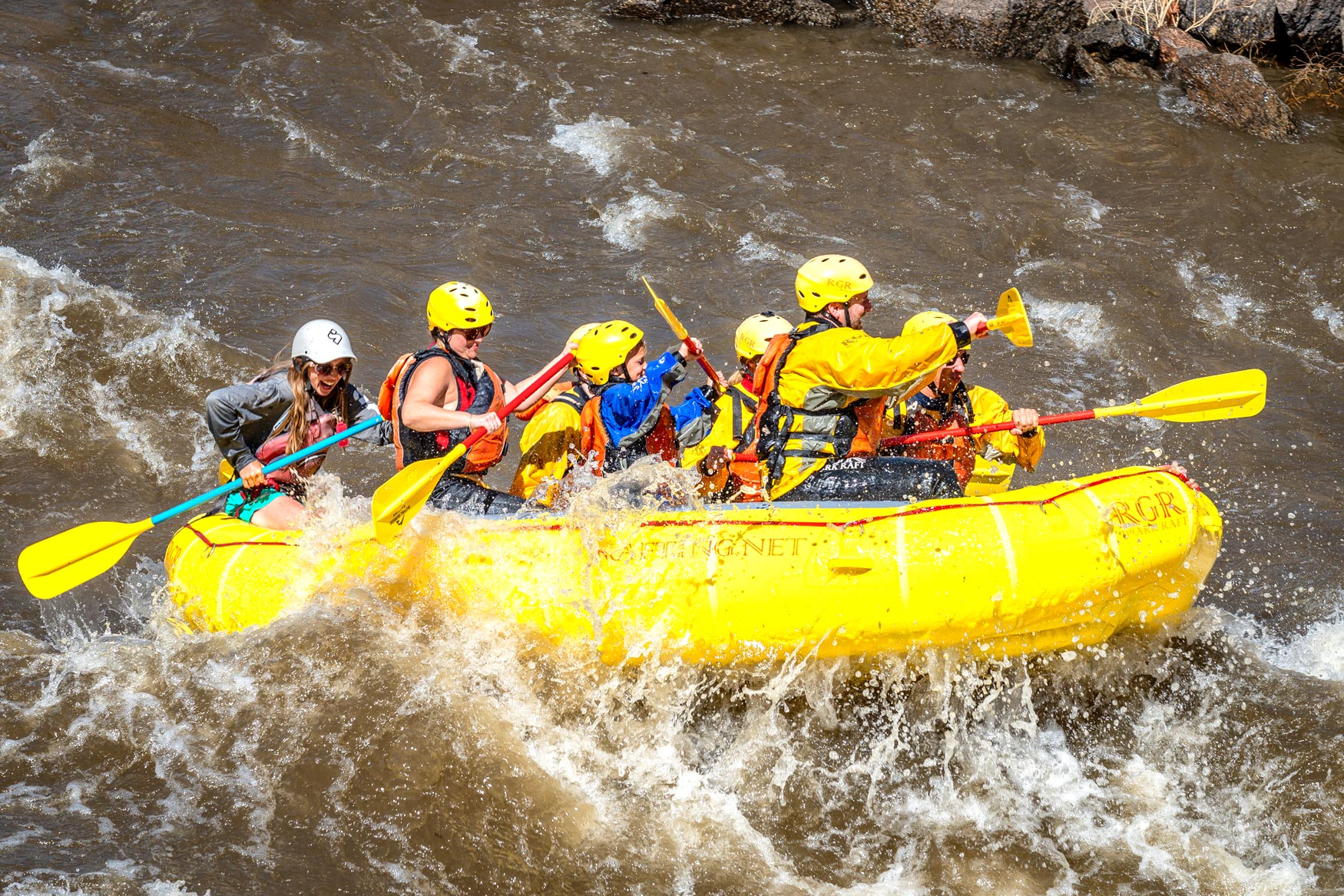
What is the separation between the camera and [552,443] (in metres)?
5.25

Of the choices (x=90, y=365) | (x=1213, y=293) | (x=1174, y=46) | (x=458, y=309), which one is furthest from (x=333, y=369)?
(x=1174, y=46)

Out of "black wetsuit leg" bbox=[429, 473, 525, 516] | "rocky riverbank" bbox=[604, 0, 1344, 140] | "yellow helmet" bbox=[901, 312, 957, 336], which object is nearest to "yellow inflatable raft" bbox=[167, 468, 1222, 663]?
"black wetsuit leg" bbox=[429, 473, 525, 516]

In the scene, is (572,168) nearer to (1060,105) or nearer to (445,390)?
(1060,105)

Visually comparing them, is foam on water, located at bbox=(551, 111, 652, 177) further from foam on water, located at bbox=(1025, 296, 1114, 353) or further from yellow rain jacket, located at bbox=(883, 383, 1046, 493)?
yellow rain jacket, located at bbox=(883, 383, 1046, 493)

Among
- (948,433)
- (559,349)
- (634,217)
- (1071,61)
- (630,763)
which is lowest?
(630,763)

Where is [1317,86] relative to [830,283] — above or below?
below

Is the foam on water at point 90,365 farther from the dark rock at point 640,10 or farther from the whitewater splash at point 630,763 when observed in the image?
the dark rock at point 640,10

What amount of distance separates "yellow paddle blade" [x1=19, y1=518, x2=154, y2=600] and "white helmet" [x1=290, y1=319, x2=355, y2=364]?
3.59 feet

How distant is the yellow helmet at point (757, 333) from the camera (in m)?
5.50

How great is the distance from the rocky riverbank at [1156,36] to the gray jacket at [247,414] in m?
8.74

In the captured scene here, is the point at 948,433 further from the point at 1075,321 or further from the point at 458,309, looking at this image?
the point at 1075,321

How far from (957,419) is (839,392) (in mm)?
1032

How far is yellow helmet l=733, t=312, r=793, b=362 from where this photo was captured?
5.50 meters

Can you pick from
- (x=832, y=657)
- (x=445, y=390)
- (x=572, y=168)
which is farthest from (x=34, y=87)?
(x=832, y=657)
